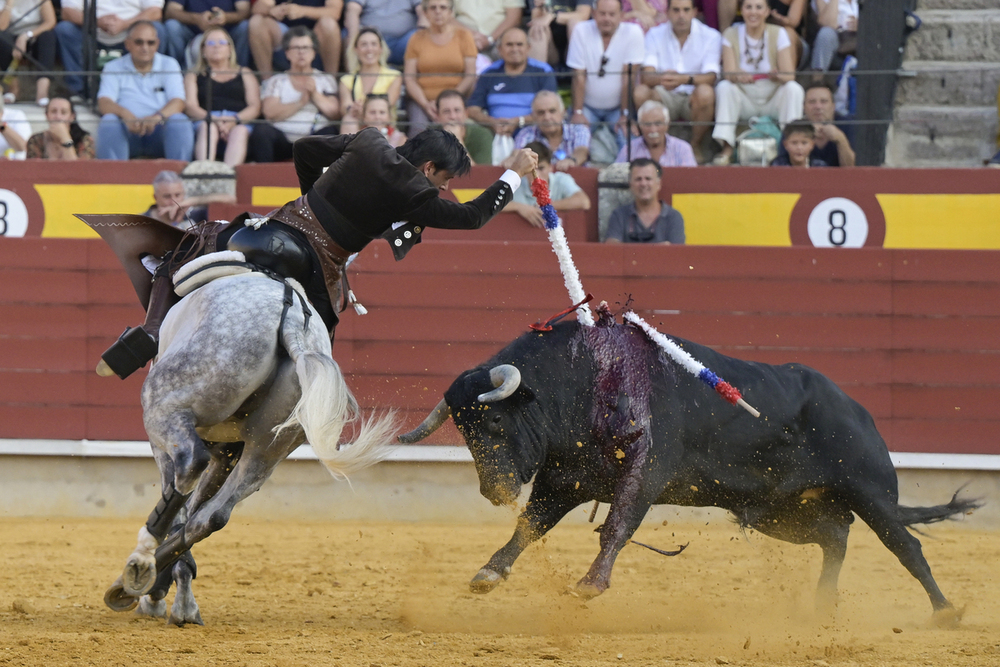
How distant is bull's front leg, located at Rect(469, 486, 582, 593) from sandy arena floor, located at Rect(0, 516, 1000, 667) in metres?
0.23

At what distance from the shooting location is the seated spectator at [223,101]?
7848mm

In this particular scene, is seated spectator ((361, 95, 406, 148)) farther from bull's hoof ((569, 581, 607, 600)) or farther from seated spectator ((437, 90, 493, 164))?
bull's hoof ((569, 581, 607, 600))

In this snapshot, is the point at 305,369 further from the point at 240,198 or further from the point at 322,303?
the point at 240,198

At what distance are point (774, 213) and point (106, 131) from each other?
424 cm

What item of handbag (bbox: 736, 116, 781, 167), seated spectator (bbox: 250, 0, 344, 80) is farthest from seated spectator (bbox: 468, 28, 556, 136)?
handbag (bbox: 736, 116, 781, 167)

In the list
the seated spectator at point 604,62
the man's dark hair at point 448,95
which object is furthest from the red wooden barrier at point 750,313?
the seated spectator at point 604,62

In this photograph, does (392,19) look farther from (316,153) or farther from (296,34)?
(316,153)

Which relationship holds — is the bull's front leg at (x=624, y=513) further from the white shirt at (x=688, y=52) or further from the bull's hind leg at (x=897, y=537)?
the white shirt at (x=688, y=52)

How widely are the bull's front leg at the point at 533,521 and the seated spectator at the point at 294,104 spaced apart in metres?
3.87

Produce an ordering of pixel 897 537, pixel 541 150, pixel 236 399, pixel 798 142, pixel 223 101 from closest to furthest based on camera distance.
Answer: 1. pixel 236 399
2. pixel 897 537
3. pixel 541 150
4. pixel 798 142
5. pixel 223 101

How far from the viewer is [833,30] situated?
816 centimetres

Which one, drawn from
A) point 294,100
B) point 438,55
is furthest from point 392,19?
point 294,100

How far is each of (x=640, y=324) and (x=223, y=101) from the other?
4377mm

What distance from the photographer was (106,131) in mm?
7988
